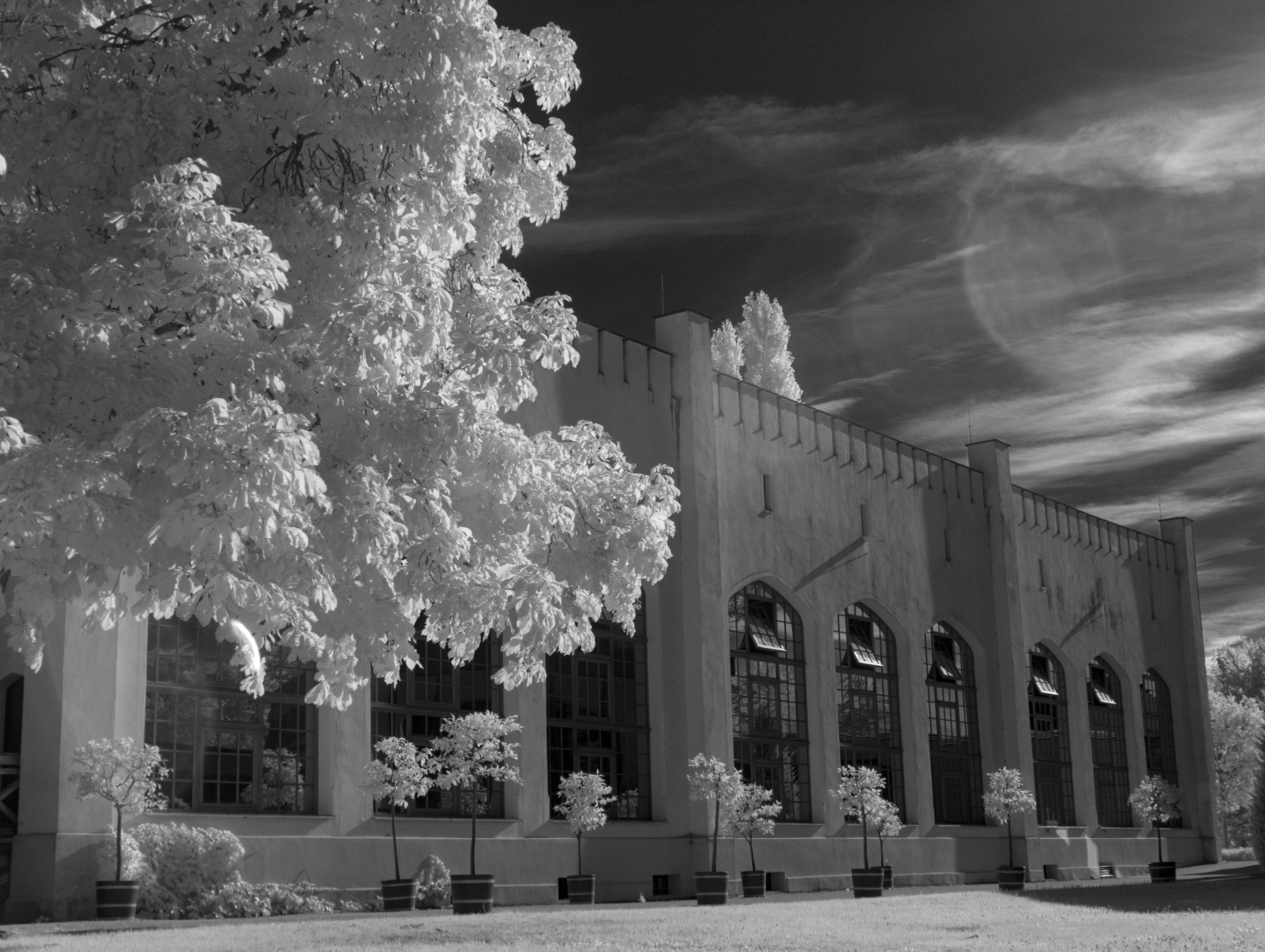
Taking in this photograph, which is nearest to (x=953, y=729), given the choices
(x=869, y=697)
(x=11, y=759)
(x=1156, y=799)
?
(x=869, y=697)

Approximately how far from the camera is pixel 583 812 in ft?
91.6

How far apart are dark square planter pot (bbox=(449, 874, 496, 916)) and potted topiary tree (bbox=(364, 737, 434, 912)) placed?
130 cm

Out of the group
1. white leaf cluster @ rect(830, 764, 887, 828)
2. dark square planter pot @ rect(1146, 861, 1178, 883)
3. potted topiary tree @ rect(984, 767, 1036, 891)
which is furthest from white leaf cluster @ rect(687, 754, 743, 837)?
dark square planter pot @ rect(1146, 861, 1178, 883)

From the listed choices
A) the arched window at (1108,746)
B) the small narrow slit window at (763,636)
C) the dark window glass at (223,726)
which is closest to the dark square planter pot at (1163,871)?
the small narrow slit window at (763,636)

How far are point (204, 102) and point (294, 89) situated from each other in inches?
29.8

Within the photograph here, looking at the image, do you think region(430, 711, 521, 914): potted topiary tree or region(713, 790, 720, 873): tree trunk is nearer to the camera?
region(430, 711, 521, 914): potted topiary tree

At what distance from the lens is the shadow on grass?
23902 millimetres

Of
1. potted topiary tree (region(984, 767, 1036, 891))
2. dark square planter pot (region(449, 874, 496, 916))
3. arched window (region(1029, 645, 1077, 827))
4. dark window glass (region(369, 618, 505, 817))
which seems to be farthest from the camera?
arched window (region(1029, 645, 1077, 827))

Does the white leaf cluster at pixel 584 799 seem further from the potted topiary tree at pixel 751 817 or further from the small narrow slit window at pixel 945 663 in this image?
the small narrow slit window at pixel 945 663

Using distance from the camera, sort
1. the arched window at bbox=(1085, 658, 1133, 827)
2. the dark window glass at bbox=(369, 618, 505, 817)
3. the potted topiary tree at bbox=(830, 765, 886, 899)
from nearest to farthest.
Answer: the dark window glass at bbox=(369, 618, 505, 817) → the potted topiary tree at bbox=(830, 765, 886, 899) → the arched window at bbox=(1085, 658, 1133, 827)

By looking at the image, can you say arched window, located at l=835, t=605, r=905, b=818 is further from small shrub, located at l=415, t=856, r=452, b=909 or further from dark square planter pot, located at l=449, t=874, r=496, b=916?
dark square planter pot, located at l=449, t=874, r=496, b=916

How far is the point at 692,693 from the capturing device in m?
32.9

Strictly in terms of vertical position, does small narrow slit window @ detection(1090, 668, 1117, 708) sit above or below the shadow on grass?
above

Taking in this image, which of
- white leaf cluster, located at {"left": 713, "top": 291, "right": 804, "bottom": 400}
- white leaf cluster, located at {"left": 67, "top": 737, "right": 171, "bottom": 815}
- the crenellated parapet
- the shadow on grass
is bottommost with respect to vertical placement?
the shadow on grass
